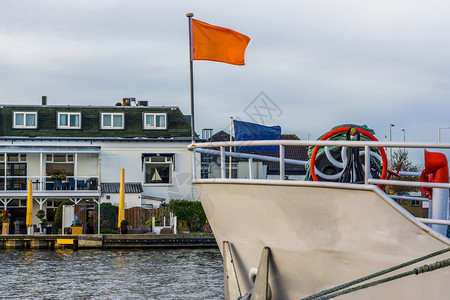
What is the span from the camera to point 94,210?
36844 millimetres

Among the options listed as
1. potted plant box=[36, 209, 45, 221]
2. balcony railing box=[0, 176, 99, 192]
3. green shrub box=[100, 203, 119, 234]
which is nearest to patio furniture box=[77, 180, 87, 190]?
balcony railing box=[0, 176, 99, 192]

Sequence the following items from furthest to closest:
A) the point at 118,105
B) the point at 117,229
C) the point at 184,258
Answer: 1. the point at 118,105
2. the point at 117,229
3. the point at 184,258

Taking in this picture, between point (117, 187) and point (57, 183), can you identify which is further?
point (117, 187)

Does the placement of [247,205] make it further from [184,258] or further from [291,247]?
[184,258]

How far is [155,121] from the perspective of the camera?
41188mm

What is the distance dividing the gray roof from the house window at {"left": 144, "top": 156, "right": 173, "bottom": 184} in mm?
894

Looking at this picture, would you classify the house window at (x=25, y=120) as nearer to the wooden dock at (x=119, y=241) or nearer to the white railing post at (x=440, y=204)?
the wooden dock at (x=119, y=241)

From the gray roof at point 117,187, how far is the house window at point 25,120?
6185 millimetres

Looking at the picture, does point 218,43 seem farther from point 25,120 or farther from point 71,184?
point 25,120

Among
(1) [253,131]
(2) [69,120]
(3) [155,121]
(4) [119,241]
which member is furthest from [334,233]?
(2) [69,120]

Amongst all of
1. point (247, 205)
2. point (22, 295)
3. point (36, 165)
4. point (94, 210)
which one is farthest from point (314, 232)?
point (36, 165)

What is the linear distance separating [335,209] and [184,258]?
18.6 meters

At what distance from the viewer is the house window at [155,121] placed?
41.1 metres

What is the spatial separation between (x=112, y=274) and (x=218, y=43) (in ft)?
43.5
